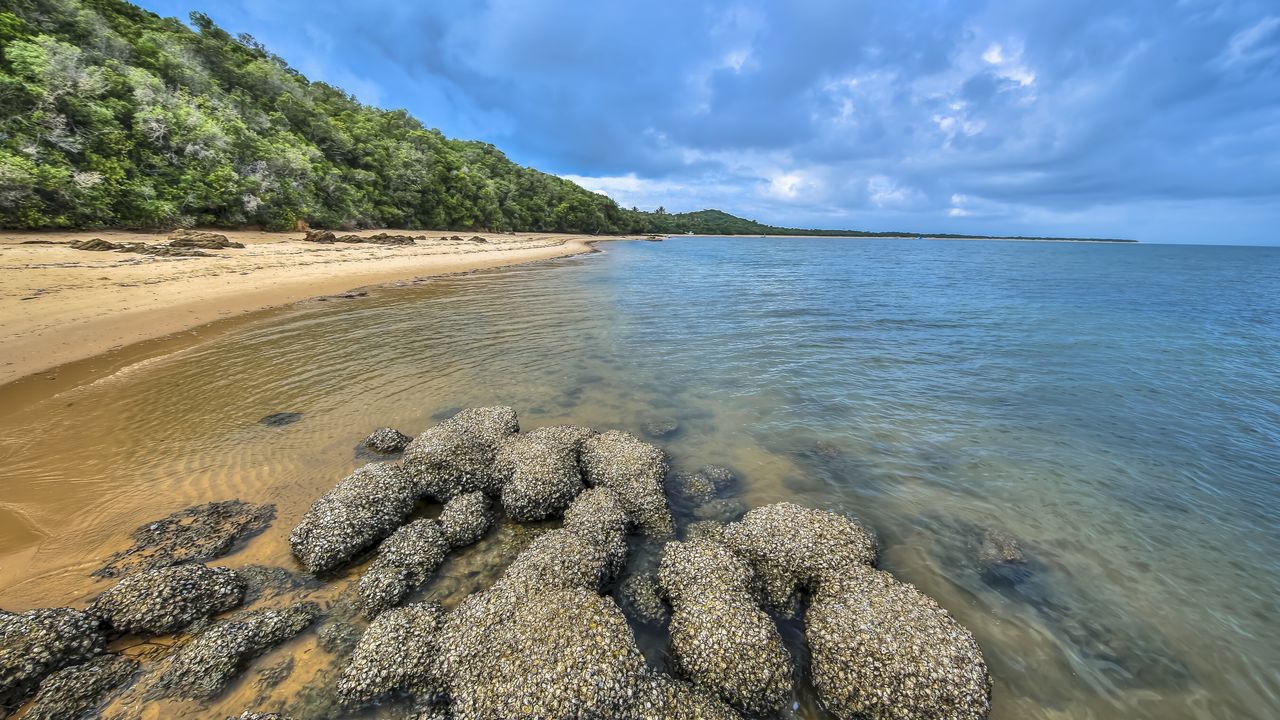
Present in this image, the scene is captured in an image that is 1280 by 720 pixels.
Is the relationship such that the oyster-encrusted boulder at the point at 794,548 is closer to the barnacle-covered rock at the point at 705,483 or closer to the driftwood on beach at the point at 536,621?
the driftwood on beach at the point at 536,621

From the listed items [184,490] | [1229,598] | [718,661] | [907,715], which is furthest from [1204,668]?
[184,490]

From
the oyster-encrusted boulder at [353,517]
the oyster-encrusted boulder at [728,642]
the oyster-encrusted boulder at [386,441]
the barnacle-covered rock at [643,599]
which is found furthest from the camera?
the oyster-encrusted boulder at [386,441]

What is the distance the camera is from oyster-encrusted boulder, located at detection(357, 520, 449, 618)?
4.92 m

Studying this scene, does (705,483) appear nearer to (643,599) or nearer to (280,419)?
(643,599)

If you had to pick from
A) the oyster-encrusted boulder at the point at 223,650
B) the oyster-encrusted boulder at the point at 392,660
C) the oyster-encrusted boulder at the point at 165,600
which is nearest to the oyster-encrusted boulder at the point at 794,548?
the oyster-encrusted boulder at the point at 392,660

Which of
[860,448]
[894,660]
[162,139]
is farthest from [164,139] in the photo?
[894,660]

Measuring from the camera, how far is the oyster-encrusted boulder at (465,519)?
5.93 metres

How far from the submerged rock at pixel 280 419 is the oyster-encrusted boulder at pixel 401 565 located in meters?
5.16

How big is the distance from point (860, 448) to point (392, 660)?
8484 millimetres

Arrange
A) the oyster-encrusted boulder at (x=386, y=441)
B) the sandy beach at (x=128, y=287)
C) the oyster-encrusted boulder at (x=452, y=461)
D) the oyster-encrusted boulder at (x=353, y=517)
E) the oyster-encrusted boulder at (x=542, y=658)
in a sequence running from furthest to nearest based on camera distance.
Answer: the sandy beach at (x=128, y=287), the oyster-encrusted boulder at (x=386, y=441), the oyster-encrusted boulder at (x=452, y=461), the oyster-encrusted boulder at (x=353, y=517), the oyster-encrusted boulder at (x=542, y=658)

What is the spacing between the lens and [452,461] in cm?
698

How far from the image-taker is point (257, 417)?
9.03 metres

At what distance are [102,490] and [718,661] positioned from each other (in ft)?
30.5

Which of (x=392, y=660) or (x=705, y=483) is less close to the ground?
(x=392, y=660)
